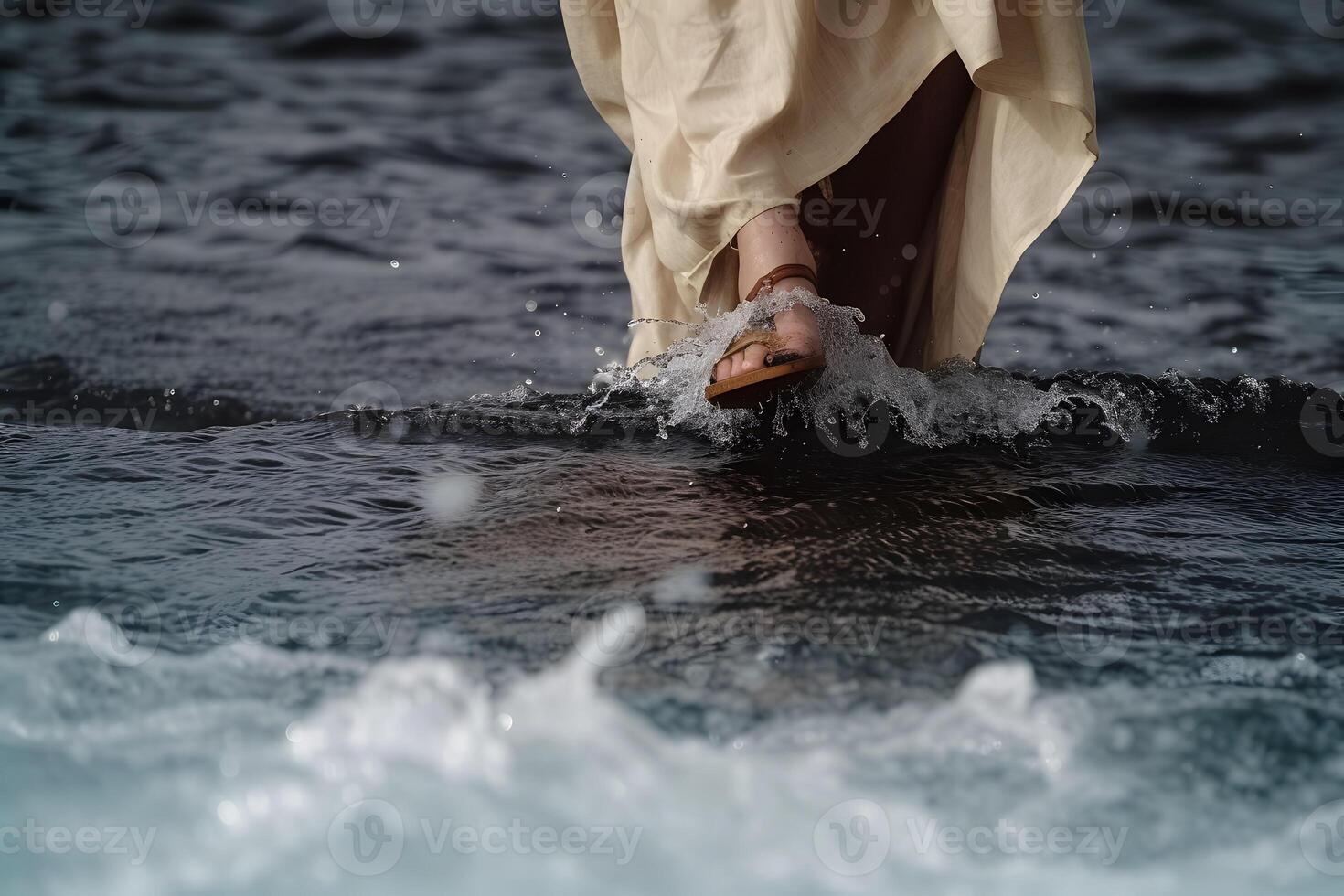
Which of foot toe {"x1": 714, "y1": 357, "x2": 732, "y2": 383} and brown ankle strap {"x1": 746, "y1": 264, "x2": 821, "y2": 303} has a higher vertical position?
brown ankle strap {"x1": 746, "y1": 264, "x2": 821, "y2": 303}

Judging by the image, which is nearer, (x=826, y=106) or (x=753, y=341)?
(x=753, y=341)

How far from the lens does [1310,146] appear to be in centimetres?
333

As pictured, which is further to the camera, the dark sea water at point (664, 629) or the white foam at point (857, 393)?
the white foam at point (857, 393)

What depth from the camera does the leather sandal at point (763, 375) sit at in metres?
1.24

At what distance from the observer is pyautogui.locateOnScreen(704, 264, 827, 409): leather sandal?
1.24 meters

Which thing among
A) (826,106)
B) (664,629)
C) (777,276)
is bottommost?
(664,629)

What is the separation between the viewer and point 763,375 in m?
1.24

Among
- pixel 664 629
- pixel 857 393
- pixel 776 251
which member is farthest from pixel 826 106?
pixel 664 629

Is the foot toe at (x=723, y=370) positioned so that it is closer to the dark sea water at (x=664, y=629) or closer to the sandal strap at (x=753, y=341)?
the sandal strap at (x=753, y=341)

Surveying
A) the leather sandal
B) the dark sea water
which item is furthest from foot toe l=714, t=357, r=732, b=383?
the dark sea water

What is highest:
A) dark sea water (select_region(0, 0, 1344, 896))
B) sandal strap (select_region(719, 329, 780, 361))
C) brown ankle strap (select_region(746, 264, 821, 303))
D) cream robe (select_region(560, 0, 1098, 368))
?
cream robe (select_region(560, 0, 1098, 368))

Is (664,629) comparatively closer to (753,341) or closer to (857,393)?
(753,341)

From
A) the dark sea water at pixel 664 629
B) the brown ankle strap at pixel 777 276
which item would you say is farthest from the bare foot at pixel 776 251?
the dark sea water at pixel 664 629

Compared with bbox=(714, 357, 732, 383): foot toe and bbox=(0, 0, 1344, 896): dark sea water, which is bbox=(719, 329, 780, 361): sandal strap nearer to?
bbox=(714, 357, 732, 383): foot toe
